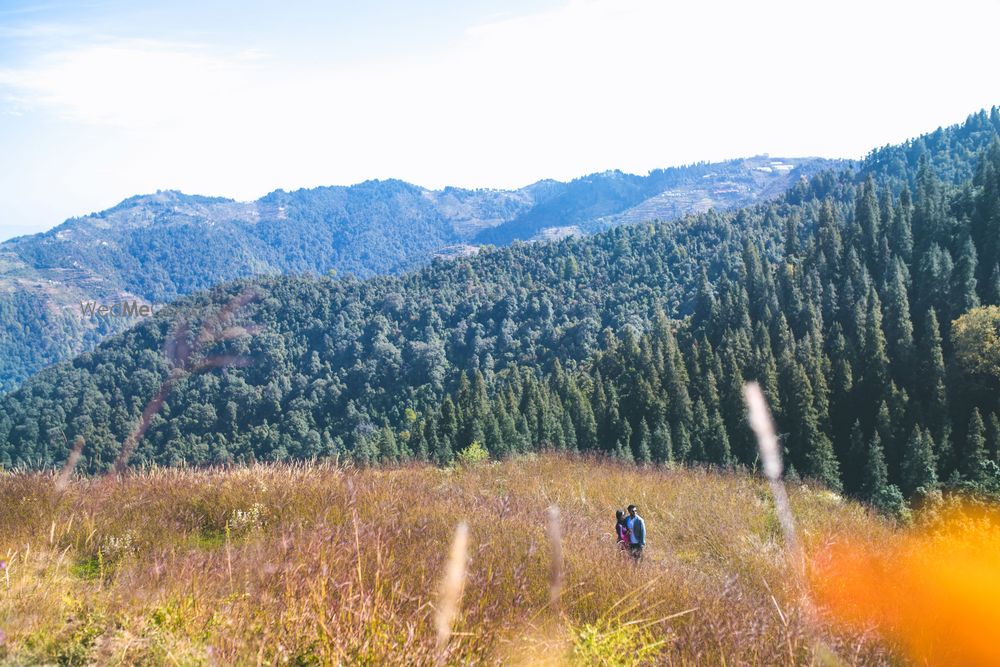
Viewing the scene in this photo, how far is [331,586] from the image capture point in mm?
3705

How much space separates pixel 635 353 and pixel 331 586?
69.5m

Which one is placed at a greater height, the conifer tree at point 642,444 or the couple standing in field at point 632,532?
the couple standing in field at point 632,532

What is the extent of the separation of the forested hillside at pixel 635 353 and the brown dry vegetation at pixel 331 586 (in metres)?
3.24

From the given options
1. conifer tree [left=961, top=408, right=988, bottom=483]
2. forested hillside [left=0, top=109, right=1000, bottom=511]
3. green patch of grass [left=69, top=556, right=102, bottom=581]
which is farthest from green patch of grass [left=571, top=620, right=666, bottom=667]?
conifer tree [left=961, top=408, right=988, bottom=483]

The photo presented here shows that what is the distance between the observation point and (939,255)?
2461 inches

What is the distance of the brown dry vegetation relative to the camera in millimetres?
3314

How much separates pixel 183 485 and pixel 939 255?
73680 millimetres

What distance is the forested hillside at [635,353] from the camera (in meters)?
47.3

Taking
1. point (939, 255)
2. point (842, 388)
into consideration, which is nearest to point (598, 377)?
point (842, 388)

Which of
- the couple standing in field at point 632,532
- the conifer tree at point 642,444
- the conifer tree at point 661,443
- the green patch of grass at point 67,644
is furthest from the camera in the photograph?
the conifer tree at point 661,443

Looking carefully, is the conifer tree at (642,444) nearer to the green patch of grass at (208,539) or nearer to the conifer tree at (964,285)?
the conifer tree at (964,285)

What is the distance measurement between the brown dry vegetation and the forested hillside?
10.6 feet

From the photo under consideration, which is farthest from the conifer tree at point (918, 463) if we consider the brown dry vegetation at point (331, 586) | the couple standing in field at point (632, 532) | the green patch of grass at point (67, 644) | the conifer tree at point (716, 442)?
the green patch of grass at point (67, 644)

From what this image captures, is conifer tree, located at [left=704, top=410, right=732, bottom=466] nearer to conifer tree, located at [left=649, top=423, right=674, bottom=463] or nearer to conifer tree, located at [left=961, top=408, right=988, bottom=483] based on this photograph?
conifer tree, located at [left=649, top=423, right=674, bottom=463]
